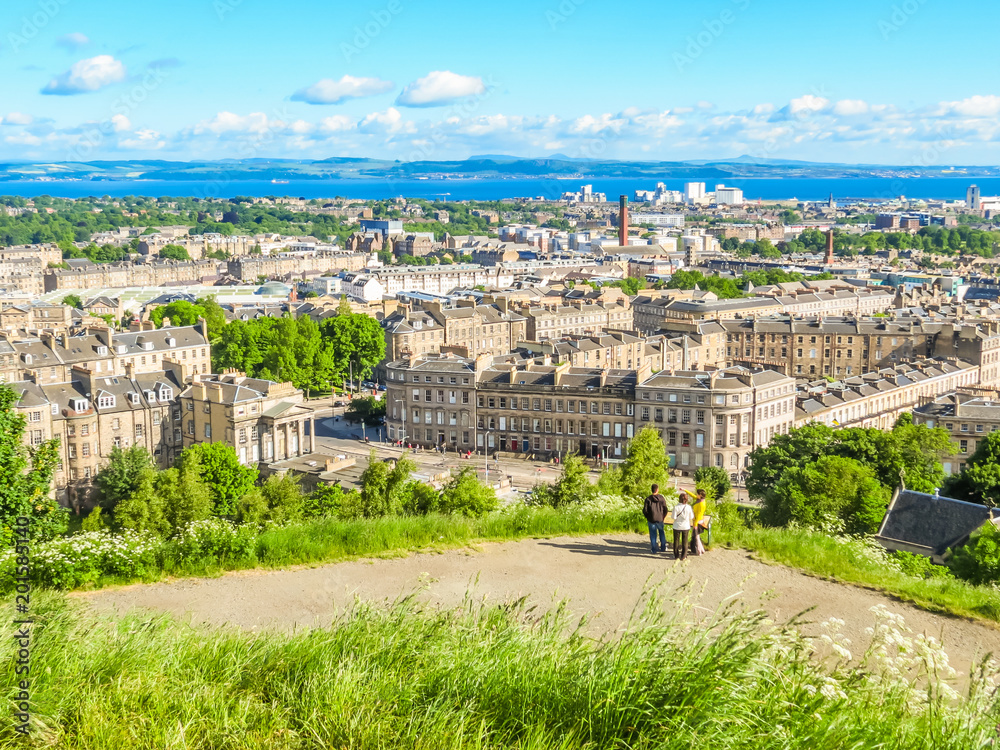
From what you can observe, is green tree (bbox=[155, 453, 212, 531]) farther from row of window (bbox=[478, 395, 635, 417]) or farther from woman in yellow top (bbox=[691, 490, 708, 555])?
woman in yellow top (bbox=[691, 490, 708, 555])

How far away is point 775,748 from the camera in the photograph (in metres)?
7.54

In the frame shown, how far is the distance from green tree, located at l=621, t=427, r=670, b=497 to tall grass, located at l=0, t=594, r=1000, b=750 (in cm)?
2526

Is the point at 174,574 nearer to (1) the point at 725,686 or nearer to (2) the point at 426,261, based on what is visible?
(1) the point at 725,686

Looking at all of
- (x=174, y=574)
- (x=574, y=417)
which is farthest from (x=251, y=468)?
(x=174, y=574)

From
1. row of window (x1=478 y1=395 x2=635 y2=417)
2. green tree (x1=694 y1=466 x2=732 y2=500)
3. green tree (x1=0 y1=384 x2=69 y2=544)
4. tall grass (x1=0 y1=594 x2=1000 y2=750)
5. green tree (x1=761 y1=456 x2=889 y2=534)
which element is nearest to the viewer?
tall grass (x1=0 y1=594 x2=1000 y2=750)

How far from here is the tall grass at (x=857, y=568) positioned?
43.6 feet

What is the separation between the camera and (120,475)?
153 ft

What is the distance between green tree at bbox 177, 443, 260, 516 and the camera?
143 ft

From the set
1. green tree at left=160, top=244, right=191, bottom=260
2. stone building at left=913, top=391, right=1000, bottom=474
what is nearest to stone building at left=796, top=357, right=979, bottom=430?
stone building at left=913, top=391, right=1000, bottom=474

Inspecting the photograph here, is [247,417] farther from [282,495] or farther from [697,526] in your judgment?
[697,526]

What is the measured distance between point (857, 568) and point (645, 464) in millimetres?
27733

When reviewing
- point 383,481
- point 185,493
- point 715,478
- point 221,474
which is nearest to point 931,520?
point 715,478

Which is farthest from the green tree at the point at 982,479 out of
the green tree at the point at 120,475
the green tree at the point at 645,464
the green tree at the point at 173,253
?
the green tree at the point at 173,253

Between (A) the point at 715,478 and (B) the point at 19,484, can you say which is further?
(A) the point at 715,478
